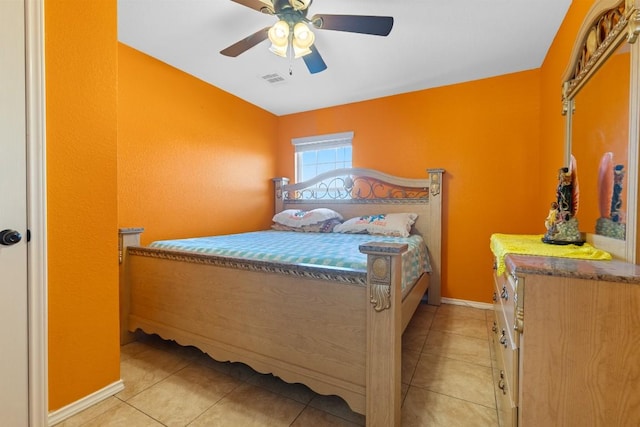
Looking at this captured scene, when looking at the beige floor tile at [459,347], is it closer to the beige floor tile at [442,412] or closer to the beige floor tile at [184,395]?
the beige floor tile at [442,412]

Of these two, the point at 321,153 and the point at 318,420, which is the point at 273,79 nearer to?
the point at 321,153

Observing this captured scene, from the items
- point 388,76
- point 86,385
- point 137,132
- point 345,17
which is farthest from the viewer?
point 388,76

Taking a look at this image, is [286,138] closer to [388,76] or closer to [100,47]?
[388,76]

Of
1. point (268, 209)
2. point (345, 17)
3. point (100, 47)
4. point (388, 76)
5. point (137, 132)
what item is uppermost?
point (388, 76)

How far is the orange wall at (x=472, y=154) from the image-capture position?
8.94 ft

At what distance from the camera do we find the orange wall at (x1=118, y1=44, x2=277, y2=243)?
7.79 ft

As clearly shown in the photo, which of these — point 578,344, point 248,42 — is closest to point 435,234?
point 578,344

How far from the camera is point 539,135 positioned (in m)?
2.66

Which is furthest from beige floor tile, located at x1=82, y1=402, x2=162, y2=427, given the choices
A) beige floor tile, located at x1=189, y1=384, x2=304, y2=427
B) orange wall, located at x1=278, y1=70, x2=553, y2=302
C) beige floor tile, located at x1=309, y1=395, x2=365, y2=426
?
orange wall, located at x1=278, y1=70, x2=553, y2=302

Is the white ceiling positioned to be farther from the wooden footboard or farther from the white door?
the wooden footboard

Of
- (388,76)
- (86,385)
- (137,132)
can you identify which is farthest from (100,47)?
(388,76)

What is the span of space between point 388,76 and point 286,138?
5.82ft

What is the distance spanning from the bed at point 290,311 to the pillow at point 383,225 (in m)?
0.53

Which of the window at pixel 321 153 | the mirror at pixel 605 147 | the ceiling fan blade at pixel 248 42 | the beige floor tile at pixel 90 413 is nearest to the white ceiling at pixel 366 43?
the ceiling fan blade at pixel 248 42
